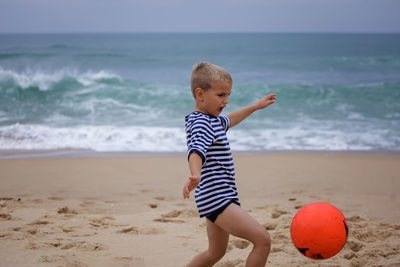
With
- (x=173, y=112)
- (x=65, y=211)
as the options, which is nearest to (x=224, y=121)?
(x=65, y=211)

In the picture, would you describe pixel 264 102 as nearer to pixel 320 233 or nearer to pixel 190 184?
pixel 320 233

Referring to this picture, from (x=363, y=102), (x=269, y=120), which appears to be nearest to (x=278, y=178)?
(x=269, y=120)

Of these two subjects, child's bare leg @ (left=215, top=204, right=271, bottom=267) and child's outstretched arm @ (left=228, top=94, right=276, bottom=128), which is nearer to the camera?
child's bare leg @ (left=215, top=204, right=271, bottom=267)

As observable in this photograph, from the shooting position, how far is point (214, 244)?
290 cm

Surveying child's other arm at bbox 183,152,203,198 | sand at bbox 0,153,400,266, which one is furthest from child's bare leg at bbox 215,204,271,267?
sand at bbox 0,153,400,266

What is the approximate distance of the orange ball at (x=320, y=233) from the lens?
2842mm

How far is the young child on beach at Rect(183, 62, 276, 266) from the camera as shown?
Result: 259 centimetres

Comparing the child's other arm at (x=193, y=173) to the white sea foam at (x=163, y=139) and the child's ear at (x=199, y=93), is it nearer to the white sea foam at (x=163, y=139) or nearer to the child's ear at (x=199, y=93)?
the child's ear at (x=199, y=93)

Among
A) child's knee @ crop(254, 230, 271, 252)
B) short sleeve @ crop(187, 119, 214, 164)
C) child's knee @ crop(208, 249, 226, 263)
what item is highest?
short sleeve @ crop(187, 119, 214, 164)

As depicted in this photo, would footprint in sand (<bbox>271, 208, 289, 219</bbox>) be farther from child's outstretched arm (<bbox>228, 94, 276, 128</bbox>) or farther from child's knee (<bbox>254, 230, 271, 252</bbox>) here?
child's knee (<bbox>254, 230, 271, 252</bbox>)

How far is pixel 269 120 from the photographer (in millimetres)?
12258

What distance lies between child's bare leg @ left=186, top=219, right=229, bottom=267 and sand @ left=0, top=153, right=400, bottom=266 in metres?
0.68

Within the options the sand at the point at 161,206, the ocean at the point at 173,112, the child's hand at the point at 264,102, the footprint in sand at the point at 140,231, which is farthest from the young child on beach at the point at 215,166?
the ocean at the point at 173,112

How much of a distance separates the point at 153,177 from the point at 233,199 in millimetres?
4186
